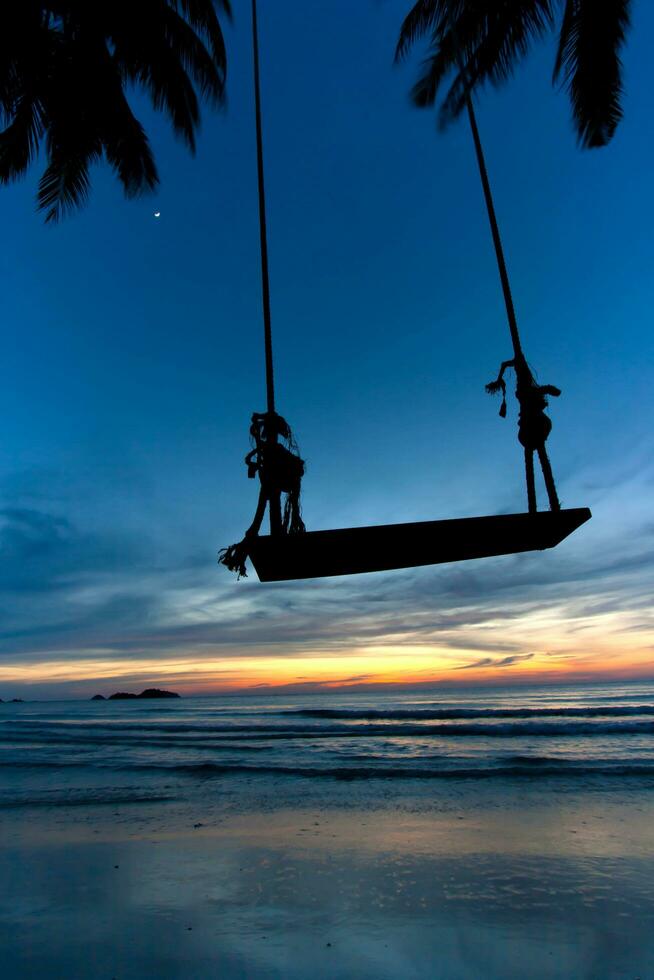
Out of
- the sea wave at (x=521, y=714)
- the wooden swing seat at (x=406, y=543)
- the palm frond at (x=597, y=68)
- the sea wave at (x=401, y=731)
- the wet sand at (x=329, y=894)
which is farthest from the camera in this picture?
the sea wave at (x=521, y=714)

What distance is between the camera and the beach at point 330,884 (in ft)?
8.62

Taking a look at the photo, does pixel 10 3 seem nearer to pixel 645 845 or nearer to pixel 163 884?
pixel 163 884

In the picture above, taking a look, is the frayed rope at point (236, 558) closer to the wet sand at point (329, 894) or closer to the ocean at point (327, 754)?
the wet sand at point (329, 894)

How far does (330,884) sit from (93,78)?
9.94m

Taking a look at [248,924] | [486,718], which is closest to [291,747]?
[486,718]

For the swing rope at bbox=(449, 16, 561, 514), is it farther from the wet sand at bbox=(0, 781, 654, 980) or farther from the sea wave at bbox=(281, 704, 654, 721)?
the sea wave at bbox=(281, 704, 654, 721)

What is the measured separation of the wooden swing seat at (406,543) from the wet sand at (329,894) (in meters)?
1.85

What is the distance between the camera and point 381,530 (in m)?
3.02

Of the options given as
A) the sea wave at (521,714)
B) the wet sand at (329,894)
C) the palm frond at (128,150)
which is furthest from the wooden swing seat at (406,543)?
the sea wave at (521,714)

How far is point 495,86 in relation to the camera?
699 cm

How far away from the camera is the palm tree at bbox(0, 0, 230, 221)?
25.4ft

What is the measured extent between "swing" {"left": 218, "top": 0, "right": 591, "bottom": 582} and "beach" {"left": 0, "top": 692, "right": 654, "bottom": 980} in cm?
185

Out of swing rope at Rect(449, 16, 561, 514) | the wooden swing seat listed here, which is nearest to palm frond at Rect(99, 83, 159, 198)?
swing rope at Rect(449, 16, 561, 514)

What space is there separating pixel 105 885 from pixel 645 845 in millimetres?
4005
